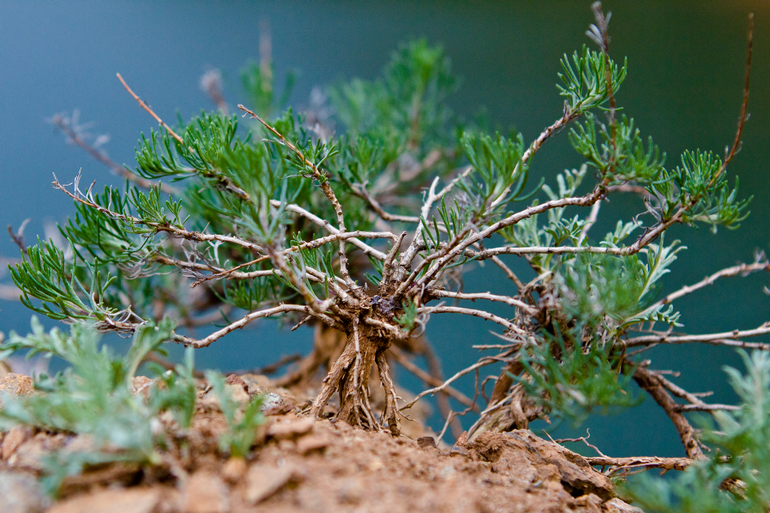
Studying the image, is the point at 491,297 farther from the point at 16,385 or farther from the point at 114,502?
the point at 16,385

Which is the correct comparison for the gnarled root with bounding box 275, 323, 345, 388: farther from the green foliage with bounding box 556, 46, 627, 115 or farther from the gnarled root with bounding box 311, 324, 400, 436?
the green foliage with bounding box 556, 46, 627, 115

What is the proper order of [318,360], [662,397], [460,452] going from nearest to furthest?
[460,452] → [662,397] → [318,360]

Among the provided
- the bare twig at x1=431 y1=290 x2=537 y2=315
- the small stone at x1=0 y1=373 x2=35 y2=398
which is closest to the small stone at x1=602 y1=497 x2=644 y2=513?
the bare twig at x1=431 y1=290 x2=537 y2=315

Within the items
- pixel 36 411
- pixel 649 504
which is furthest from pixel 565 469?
pixel 36 411

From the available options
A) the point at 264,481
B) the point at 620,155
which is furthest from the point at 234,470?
the point at 620,155

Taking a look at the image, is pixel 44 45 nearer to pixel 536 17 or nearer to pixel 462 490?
pixel 536 17

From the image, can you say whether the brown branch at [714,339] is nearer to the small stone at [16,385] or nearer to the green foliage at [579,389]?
the green foliage at [579,389]

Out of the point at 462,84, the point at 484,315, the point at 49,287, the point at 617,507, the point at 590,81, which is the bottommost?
the point at 617,507
